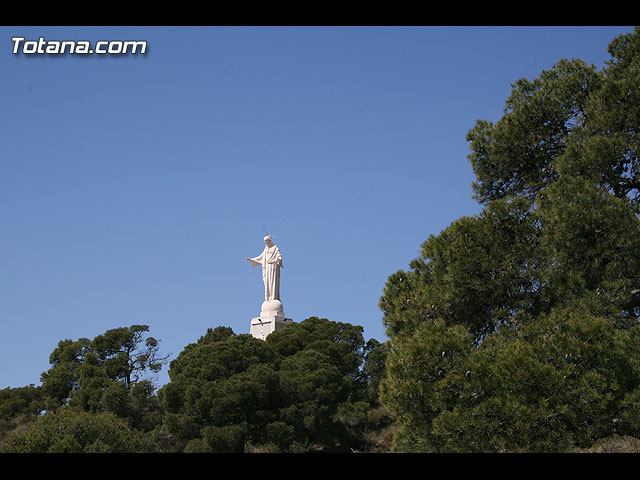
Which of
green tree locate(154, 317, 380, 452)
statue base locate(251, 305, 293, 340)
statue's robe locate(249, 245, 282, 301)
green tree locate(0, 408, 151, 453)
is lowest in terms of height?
green tree locate(0, 408, 151, 453)

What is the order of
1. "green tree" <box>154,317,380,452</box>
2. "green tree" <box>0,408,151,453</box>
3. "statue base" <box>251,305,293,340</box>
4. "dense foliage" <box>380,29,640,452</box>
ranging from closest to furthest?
1. "dense foliage" <box>380,29,640,452</box>
2. "green tree" <box>0,408,151,453</box>
3. "green tree" <box>154,317,380,452</box>
4. "statue base" <box>251,305,293,340</box>

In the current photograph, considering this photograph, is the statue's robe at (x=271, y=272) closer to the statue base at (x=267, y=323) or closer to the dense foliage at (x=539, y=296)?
the statue base at (x=267, y=323)

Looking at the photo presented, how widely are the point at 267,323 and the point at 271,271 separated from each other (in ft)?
7.32

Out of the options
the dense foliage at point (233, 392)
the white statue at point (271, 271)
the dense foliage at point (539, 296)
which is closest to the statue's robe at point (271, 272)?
the white statue at point (271, 271)

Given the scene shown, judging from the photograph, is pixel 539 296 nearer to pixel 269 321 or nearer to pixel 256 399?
pixel 256 399

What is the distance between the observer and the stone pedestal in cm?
2758

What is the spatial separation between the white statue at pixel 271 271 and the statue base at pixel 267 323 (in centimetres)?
72

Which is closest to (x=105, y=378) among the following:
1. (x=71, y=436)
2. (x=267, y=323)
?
(x=267, y=323)

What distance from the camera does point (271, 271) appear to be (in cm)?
2847

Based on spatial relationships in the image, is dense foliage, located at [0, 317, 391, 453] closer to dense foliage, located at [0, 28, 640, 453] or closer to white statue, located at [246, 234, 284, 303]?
white statue, located at [246, 234, 284, 303]

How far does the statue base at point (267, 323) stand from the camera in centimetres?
2756

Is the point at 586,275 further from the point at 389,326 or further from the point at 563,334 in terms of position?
the point at 389,326

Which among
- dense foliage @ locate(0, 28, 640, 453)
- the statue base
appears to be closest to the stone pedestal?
the statue base
